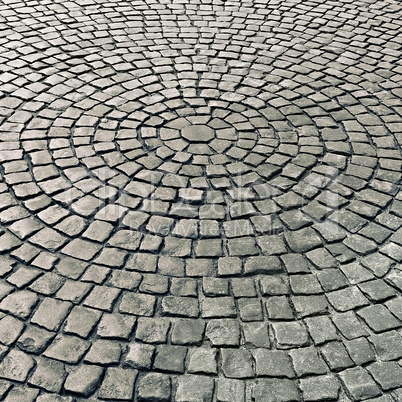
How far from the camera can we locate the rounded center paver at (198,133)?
14.3ft

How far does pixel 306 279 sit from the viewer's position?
310cm

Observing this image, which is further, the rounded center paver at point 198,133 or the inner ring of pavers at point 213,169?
the rounded center paver at point 198,133

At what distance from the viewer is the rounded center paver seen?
435cm

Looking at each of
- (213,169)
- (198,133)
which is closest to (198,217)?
(213,169)

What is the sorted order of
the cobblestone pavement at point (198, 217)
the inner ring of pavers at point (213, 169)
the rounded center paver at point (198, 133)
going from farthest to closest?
the rounded center paver at point (198, 133)
the inner ring of pavers at point (213, 169)
the cobblestone pavement at point (198, 217)

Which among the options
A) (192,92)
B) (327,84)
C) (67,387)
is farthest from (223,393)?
(327,84)

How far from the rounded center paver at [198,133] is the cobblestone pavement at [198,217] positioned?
0.02m

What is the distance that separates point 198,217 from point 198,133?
119 cm

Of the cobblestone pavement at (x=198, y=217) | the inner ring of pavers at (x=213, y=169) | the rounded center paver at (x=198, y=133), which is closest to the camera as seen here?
the cobblestone pavement at (x=198, y=217)

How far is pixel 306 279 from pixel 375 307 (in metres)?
0.48

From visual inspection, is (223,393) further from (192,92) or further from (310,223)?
(192,92)

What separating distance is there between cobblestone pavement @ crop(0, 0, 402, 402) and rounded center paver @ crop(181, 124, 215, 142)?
0.02 metres

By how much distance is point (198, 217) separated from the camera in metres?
3.56

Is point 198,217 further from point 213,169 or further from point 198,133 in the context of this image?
point 198,133
